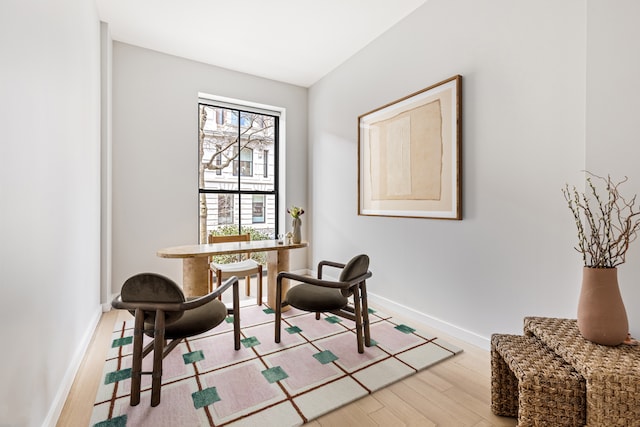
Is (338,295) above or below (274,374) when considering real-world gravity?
above

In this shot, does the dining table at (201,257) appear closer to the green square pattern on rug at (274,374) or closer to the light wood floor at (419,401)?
the light wood floor at (419,401)

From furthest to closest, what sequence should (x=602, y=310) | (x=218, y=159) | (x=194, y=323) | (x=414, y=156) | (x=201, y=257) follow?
(x=218, y=159)
(x=414, y=156)
(x=201, y=257)
(x=194, y=323)
(x=602, y=310)

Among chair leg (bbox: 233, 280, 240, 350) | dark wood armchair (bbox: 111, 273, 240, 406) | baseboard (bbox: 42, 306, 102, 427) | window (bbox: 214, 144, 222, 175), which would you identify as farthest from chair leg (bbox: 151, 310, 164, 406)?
window (bbox: 214, 144, 222, 175)

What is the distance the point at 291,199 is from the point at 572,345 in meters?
3.57

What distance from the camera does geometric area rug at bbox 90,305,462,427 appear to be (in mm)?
1578

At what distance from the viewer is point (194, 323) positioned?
5.75 feet

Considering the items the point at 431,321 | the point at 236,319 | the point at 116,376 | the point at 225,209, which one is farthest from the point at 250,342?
the point at 225,209

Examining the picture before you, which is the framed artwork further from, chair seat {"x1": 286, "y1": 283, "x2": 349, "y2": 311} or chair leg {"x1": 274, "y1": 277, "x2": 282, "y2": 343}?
chair leg {"x1": 274, "y1": 277, "x2": 282, "y2": 343}

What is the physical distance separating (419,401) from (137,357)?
157 centimetres

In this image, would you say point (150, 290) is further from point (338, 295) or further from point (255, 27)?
point (255, 27)

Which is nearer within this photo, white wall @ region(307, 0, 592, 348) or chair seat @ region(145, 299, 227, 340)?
chair seat @ region(145, 299, 227, 340)

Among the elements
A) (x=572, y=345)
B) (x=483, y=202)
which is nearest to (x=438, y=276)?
(x=483, y=202)

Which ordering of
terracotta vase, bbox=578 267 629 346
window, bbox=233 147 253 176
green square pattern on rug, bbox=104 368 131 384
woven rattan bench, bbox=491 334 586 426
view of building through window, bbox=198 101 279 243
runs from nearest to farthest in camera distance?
woven rattan bench, bbox=491 334 586 426 → terracotta vase, bbox=578 267 629 346 → green square pattern on rug, bbox=104 368 131 384 → view of building through window, bbox=198 101 279 243 → window, bbox=233 147 253 176

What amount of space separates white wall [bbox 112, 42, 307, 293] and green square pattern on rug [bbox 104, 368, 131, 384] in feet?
5.47
